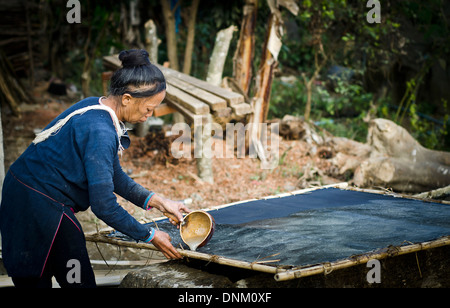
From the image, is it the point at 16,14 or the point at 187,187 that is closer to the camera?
the point at 187,187

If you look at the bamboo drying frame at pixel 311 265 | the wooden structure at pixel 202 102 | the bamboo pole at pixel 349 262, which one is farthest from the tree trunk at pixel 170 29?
the bamboo pole at pixel 349 262

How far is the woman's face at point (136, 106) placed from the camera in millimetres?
2182

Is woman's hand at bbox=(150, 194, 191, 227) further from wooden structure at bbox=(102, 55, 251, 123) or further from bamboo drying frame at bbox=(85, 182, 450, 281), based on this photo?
wooden structure at bbox=(102, 55, 251, 123)

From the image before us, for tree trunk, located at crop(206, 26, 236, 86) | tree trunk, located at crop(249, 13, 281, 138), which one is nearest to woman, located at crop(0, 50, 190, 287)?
tree trunk, located at crop(206, 26, 236, 86)

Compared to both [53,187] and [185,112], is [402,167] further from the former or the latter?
[53,187]

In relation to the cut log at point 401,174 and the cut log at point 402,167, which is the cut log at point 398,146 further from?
the cut log at point 401,174

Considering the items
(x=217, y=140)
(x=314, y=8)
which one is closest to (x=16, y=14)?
(x=217, y=140)

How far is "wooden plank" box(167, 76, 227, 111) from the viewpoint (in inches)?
194

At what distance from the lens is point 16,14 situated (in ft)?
29.4

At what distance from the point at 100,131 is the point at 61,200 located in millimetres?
379

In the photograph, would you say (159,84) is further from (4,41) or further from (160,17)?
(4,41)

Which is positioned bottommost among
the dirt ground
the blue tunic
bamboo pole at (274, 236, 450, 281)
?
the dirt ground
